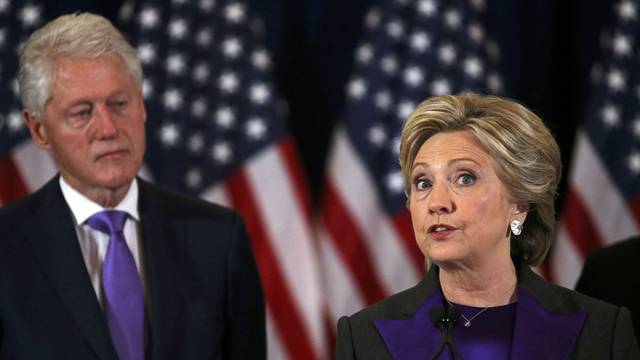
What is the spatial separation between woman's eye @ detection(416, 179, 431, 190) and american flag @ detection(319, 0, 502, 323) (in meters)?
2.28

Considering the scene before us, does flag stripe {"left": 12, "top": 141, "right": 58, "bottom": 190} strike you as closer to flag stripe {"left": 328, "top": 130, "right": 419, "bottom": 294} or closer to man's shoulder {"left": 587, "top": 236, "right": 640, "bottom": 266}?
flag stripe {"left": 328, "top": 130, "right": 419, "bottom": 294}

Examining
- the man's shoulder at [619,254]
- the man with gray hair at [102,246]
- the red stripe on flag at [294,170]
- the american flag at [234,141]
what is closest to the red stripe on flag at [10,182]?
the american flag at [234,141]

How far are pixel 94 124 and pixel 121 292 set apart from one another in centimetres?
47

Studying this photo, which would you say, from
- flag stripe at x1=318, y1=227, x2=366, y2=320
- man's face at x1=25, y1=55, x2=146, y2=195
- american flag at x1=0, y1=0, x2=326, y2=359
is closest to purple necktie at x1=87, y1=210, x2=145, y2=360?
man's face at x1=25, y1=55, x2=146, y2=195

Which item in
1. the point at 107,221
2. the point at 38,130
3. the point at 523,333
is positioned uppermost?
the point at 38,130

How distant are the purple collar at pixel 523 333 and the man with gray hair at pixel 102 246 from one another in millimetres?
702

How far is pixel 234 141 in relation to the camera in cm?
480

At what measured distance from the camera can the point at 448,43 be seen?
16.2 feet

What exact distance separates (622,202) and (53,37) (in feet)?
9.45

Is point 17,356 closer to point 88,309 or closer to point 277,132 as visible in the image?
point 88,309

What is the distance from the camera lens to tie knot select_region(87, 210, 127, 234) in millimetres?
3084

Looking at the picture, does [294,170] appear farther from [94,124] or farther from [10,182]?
[94,124]

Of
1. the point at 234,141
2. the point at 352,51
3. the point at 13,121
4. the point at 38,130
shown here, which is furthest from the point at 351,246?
the point at 38,130

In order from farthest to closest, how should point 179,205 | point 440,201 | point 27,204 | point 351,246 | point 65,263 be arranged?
point 351,246 → point 179,205 → point 27,204 → point 65,263 → point 440,201
